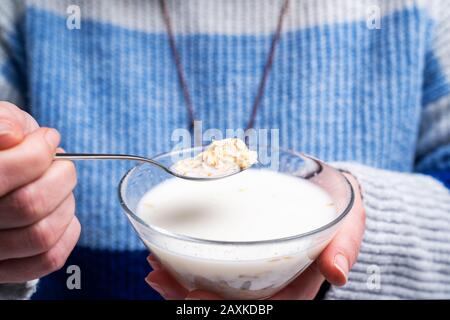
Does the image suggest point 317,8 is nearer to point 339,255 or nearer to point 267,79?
point 267,79

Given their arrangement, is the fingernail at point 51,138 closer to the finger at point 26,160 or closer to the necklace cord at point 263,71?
the finger at point 26,160

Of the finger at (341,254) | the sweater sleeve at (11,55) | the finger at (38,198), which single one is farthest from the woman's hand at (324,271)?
the sweater sleeve at (11,55)

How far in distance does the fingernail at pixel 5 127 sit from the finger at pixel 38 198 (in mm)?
41

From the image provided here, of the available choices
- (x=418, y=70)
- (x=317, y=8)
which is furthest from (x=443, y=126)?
(x=317, y=8)

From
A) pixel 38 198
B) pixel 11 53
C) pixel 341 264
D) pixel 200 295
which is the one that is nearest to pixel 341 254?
pixel 341 264

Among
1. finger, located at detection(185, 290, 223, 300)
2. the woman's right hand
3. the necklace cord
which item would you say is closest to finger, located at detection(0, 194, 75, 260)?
the woman's right hand

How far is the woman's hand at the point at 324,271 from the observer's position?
0.35 metres

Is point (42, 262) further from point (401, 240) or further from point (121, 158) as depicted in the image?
point (401, 240)

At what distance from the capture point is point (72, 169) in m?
0.34

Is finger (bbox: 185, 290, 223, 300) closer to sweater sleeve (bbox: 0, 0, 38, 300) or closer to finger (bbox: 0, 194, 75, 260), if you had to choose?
finger (bbox: 0, 194, 75, 260)

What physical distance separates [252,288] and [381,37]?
392 mm

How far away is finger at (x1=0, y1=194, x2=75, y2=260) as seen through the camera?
34 centimetres

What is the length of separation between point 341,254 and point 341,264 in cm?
1
